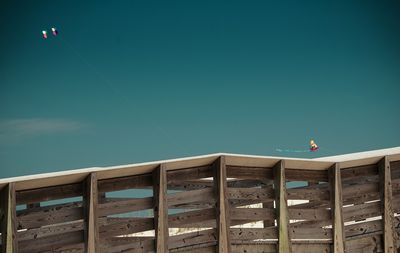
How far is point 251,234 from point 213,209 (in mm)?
890

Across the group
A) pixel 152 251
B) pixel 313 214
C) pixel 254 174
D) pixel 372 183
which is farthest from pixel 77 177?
pixel 372 183

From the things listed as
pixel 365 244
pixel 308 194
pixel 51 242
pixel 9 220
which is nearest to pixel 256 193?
pixel 308 194

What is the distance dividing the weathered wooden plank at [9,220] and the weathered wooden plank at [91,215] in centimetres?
111

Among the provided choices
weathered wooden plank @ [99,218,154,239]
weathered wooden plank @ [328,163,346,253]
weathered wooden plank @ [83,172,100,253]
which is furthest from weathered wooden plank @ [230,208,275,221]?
weathered wooden plank @ [83,172,100,253]

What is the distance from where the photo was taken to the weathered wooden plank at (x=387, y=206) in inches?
503

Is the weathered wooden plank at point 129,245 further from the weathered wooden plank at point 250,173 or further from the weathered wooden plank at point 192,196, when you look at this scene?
the weathered wooden plank at point 250,173

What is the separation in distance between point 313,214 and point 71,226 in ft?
14.3

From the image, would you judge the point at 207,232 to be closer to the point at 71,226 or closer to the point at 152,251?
the point at 152,251

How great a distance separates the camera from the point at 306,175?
40.1 feet

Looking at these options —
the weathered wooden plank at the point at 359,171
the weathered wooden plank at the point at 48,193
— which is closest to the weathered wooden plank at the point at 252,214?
the weathered wooden plank at the point at 359,171

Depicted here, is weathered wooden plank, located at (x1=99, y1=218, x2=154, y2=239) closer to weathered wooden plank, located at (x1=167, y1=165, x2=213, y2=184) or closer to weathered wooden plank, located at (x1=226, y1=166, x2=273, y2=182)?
weathered wooden plank, located at (x1=167, y1=165, x2=213, y2=184)

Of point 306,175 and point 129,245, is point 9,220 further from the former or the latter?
point 306,175

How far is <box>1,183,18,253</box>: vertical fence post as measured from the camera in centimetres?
952

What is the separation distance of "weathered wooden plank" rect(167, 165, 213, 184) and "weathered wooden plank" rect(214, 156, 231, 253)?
0.45 ft
